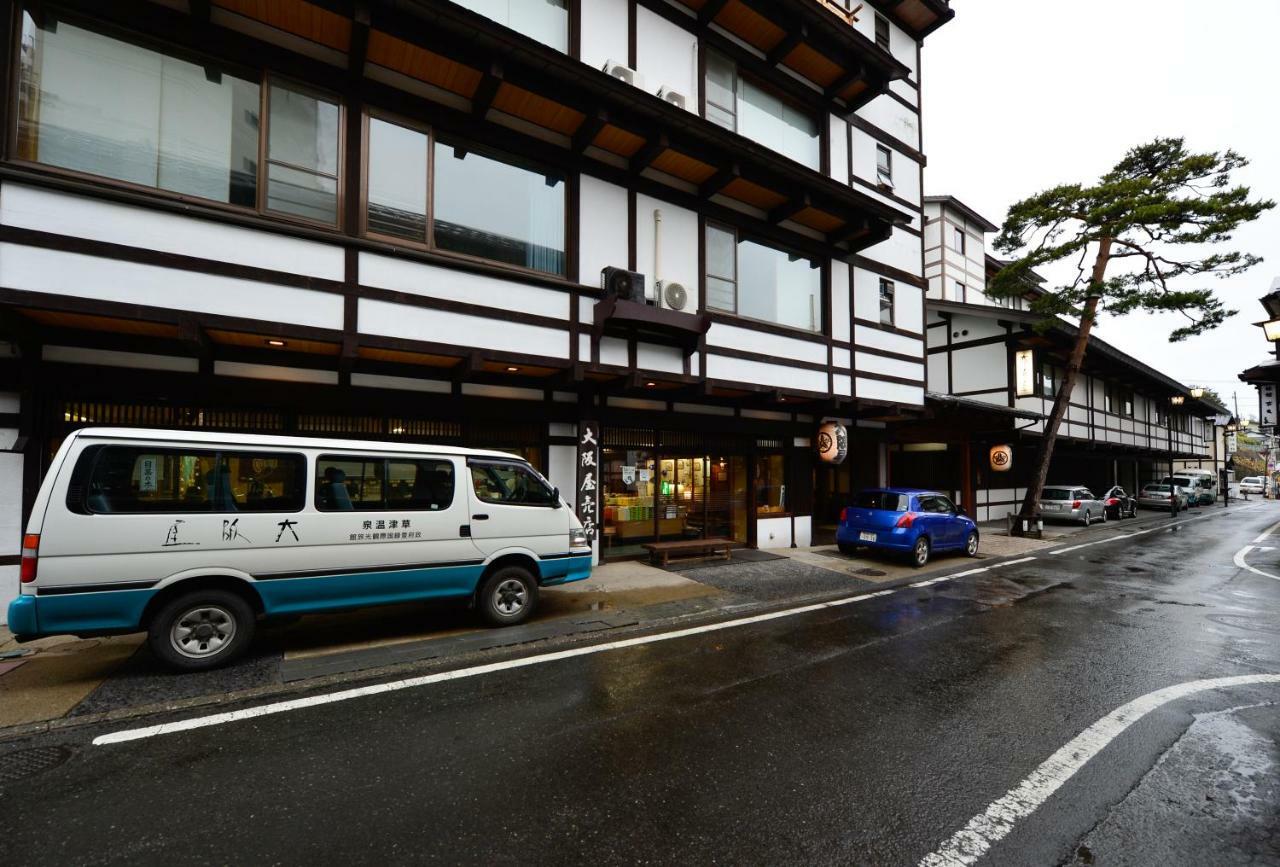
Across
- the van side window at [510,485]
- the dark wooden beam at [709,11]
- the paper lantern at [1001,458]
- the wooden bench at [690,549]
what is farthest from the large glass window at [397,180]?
the paper lantern at [1001,458]

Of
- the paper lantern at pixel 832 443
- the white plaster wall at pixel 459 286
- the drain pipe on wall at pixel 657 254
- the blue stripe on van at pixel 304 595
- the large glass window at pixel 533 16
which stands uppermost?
the large glass window at pixel 533 16

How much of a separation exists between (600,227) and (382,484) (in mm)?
5995

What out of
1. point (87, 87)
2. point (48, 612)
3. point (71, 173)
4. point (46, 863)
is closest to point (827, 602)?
point (46, 863)

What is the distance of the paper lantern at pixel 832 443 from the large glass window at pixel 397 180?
976 centimetres

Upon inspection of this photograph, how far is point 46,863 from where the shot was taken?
2639 millimetres

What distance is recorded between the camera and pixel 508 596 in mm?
6656

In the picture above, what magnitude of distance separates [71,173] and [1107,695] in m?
12.2

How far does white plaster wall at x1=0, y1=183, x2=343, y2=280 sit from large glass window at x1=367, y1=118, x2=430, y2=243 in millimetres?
981

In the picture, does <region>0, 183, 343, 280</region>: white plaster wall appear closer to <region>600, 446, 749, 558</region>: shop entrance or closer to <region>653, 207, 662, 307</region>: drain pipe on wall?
<region>653, 207, 662, 307</region>: drain pipe on wall

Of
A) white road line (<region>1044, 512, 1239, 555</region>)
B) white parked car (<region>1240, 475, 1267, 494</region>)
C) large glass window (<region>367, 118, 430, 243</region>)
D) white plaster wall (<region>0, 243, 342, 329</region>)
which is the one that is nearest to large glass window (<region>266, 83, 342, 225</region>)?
large glass window (<region>367, 118, 430, 243</region>)

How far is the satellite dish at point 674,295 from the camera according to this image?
979 cm

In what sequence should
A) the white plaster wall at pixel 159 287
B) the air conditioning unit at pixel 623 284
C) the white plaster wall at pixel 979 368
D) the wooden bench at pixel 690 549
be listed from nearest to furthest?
1. the white plaster wall at pixel 159 287
2. the air conditioning unit at pixel 623 284
3. the wooden bench at pixel 690 549
4. the white plaster wall at pixel 979 368

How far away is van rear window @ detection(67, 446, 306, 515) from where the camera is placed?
4.77 metres

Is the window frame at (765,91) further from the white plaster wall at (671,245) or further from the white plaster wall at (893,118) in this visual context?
the white plaster wall at (671,245)
